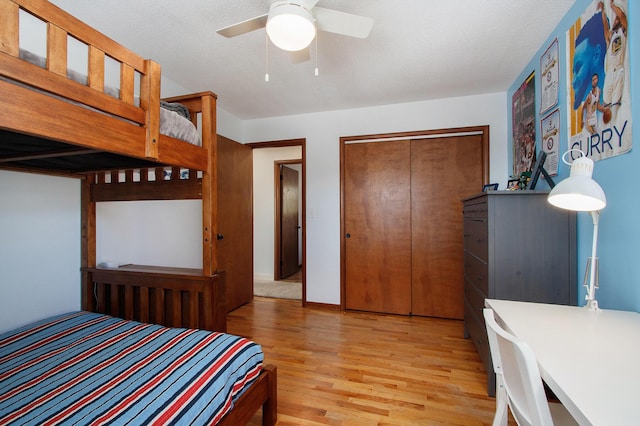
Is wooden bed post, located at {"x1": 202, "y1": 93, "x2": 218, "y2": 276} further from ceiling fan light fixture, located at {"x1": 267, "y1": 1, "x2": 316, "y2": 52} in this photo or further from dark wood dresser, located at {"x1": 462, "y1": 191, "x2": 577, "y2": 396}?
dark wood dresser, located at {"x1": 462, "y1": 191, "x2": 577, "y2": 396}

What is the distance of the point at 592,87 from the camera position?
4.85 ft

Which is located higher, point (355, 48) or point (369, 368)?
point (355, 48)

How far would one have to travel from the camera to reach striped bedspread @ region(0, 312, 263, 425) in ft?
2.86

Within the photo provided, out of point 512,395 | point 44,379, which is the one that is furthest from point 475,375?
point 44,379

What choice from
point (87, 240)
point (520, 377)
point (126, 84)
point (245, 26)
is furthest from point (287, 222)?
point (520, 377)

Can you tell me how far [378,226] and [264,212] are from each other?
7.69 feet

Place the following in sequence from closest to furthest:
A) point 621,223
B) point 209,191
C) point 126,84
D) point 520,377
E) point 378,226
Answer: point 520,377, point 126,84, point 621,223, point 209,191, point 378,226

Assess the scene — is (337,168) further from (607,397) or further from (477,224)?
(607,397)

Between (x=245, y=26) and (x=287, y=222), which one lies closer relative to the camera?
(x=245, y=26)

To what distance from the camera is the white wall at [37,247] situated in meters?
1.57

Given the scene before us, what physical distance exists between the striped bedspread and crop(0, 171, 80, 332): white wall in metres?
0.21

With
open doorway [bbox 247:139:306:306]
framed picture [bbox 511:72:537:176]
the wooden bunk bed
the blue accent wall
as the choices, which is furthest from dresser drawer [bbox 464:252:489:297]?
open doorway [bbox 247:139:306:306]

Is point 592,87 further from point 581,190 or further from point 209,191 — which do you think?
point 209,191

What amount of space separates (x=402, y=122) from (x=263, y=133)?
5.63ft
